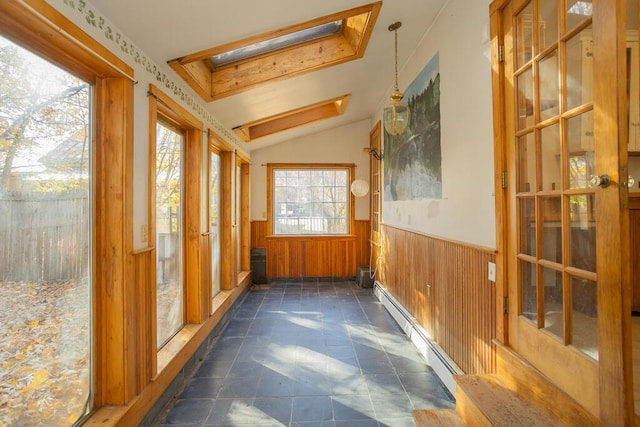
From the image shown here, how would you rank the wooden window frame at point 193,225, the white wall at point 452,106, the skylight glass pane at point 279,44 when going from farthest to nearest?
the wooden window frame at point 193,225, the skylight glass pane at point 279,44, the white wall at point 452,106

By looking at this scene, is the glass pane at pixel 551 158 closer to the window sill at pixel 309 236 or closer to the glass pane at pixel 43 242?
the glass pane at pixel 43 242

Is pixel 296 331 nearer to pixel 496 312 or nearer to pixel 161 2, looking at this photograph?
pixel 496 312

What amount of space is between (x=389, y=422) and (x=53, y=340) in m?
1.85

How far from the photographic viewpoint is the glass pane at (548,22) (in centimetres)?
136

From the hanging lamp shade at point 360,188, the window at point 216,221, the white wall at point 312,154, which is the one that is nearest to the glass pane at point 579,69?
the window at point 216,221

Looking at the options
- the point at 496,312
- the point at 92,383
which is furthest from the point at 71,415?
the point at 496,312

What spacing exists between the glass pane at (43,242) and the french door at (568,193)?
2.15 meters

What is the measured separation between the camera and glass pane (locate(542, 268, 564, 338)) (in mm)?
1353

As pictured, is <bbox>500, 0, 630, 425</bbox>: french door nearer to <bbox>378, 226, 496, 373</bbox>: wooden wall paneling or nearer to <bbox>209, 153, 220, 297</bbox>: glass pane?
<bbox>378, 226, 496, 373</bbox>: wooden wall paneling

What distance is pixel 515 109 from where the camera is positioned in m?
1.63

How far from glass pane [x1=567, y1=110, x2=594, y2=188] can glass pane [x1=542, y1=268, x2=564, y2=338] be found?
40 cm

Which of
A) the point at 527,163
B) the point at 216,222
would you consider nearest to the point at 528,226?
the point at 527,163

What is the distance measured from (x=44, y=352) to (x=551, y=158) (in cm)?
240

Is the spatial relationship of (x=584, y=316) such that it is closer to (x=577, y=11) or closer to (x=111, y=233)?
(x=577, y=11)
